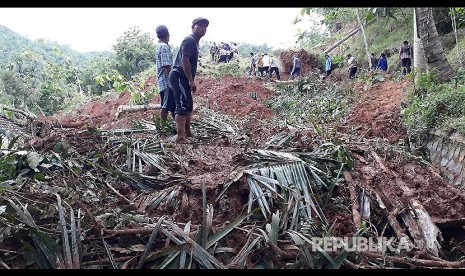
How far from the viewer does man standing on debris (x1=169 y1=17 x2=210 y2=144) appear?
4.30 meters

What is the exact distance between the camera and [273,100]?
33.2 feet

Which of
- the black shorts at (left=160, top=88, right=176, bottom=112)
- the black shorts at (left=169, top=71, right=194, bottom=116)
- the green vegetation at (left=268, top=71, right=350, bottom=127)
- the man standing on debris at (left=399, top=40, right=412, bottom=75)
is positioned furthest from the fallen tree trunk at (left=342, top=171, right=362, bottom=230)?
the man standing on debris at (left=399, top=40, right=412, bottom=75)

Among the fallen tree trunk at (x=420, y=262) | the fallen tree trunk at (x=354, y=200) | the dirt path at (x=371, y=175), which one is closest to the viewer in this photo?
the fallen tree trunk at (x=420, y=262)

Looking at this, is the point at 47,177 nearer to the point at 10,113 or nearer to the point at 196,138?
the point at 196,138

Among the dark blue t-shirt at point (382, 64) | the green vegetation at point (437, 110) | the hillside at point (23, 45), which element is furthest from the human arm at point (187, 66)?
the hillside at point (23, 45)

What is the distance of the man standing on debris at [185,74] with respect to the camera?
4305 mm

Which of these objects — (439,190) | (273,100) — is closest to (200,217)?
(439,190)

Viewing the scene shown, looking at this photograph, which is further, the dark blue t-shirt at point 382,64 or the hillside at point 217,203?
the dark blue t-shirt at point 382,64

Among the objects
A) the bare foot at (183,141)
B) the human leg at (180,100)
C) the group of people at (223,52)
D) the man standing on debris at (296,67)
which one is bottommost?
the bare foot at (183,141)

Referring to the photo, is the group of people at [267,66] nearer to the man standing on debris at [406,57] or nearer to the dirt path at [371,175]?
the man standing on debris at [406,57]

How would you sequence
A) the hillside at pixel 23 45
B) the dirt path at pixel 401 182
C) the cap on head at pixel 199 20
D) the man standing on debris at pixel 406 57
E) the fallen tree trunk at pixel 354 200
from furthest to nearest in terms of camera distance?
the hillside at pixel 23 45 < the man standing on debris at pixel 406 57 < the cap on head at pixel 199 20 < the dirt path at pixel 401 182 < the fallen tree trunk at pixel 354 200

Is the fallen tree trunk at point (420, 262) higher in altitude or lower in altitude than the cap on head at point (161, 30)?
lower

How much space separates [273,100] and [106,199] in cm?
757

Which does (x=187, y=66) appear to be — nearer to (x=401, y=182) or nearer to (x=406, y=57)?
(x=401, y=182)
